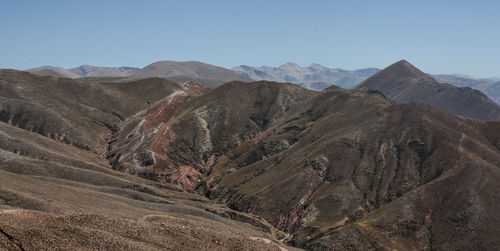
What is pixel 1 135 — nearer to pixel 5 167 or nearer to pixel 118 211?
pixel 5 167

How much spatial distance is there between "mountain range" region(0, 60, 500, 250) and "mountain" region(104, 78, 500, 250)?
1.36ft

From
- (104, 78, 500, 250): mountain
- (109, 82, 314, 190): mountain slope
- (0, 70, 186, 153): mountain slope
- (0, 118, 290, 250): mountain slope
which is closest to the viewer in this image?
(0, 118, 290, 250): mountain slope

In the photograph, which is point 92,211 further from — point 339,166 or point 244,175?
point 339,166

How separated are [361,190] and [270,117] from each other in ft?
274

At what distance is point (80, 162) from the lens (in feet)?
387

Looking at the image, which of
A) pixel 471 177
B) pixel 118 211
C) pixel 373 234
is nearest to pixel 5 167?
pixel 118 211

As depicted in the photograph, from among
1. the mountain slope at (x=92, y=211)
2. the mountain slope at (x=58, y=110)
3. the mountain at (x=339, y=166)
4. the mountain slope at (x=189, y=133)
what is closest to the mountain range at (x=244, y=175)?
the mountain slope at (x=92, y=211)

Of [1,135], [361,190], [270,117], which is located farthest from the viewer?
[270,117]

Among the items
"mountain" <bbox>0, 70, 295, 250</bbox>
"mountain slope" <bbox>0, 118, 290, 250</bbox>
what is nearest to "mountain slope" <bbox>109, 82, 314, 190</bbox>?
"mountain" <bbox>0, 70, 295, 250</bbox>

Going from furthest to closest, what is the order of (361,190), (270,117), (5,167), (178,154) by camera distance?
(270,117)
(178,154)
(361,190)
(5,167)

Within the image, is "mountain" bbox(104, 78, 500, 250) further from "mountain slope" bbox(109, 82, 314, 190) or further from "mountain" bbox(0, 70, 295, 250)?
"mountain" bbox(0, 70, 295, 250)

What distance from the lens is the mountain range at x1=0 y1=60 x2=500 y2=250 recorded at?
59.2 meters

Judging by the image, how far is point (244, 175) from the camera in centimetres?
13262

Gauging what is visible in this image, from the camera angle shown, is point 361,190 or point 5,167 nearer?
point 5,167
